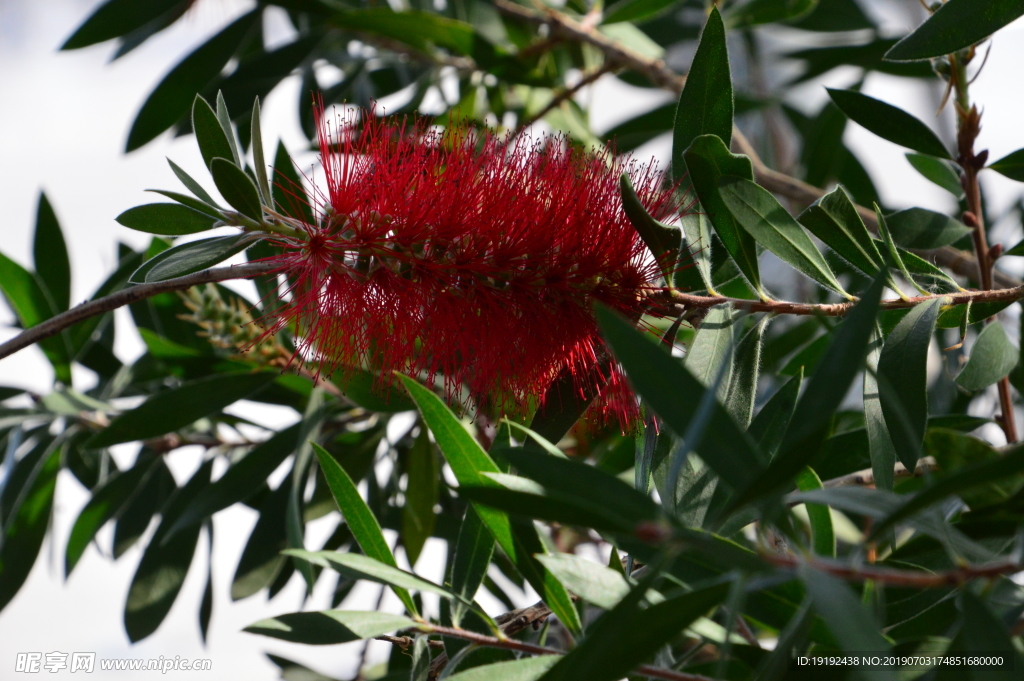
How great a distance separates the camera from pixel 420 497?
97cm

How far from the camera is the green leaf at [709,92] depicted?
24.3 inches

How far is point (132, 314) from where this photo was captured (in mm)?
1231

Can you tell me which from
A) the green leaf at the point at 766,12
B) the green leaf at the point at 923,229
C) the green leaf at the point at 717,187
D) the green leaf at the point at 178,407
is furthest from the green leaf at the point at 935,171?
the green leaf at the point at 178,407

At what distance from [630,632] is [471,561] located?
275mm

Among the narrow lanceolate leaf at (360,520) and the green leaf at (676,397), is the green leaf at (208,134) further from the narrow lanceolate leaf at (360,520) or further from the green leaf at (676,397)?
the green leaf at (676,397)

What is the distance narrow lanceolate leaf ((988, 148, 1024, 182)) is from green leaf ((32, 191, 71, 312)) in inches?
45.8

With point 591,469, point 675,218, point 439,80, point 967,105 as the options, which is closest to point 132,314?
point 439,80

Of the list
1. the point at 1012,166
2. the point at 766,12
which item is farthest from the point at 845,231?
the point at 766,12

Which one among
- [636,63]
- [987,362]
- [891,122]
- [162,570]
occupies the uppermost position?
[636,63]

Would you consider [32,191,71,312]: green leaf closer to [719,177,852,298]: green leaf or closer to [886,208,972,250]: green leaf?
[719,177,852,298]: green leaf

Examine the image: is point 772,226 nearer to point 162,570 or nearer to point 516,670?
point 516,670

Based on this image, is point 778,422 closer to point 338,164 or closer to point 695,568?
point 695,568

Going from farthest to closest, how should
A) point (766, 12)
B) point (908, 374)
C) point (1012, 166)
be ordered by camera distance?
1. point (766, 12)
2. point (1012, 166)
3. point (908, 374)

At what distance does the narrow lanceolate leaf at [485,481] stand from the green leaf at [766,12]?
112 cm
